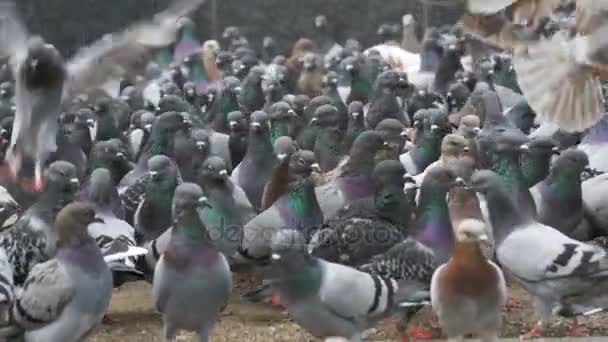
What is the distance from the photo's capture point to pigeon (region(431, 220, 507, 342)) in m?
6.13

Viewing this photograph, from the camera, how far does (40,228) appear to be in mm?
7492

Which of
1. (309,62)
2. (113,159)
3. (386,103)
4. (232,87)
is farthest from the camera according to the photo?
(309,62)

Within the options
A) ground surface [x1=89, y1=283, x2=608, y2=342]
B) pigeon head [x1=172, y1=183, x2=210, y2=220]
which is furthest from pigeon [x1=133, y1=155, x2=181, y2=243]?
pigeon head [x1=172, y1=183, x2=210, y2=220]

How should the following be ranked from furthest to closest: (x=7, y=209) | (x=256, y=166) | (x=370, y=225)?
(x=256, y=166)
(x=7, y=209)
(x=370, y=225)

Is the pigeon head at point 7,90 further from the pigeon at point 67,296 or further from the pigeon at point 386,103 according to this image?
the pigeon at point 67,296

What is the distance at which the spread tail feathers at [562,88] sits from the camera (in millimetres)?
4832

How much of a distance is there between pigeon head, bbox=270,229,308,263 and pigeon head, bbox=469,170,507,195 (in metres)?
1.33

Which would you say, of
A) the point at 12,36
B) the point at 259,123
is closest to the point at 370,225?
the point at 259,123

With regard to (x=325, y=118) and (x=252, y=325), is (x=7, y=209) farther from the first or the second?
(x=325, y=118)

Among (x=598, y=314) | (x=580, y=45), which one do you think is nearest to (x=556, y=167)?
(x=598, y=314)

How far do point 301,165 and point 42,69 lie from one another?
174 cm

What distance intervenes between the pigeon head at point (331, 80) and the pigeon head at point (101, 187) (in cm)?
566

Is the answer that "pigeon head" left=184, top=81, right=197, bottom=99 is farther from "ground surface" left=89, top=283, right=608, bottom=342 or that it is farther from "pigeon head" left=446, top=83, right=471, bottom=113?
"ground surface" left=89, top=283, right=608, bottom=342

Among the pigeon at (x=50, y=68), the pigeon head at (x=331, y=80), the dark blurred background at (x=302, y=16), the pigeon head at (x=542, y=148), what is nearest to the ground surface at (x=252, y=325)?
the pigeon head at (x=542, y=148)
